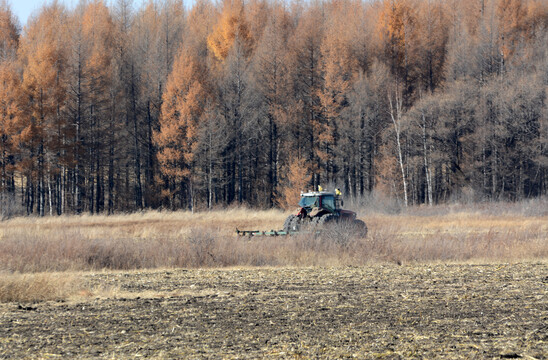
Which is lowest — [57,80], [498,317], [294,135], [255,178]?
[498,317]

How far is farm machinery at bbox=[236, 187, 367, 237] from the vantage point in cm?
2067

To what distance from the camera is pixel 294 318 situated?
10.1 m

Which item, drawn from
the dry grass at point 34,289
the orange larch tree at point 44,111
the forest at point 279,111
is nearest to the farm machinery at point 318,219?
the dry grass at point 34,289

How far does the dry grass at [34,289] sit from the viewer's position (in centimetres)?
1258

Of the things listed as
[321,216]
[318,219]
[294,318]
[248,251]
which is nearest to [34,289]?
[294,318]

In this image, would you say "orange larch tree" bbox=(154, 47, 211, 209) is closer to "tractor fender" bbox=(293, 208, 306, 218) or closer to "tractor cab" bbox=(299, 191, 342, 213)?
"tractor cab" bbox=(299, 191, 342, 213)

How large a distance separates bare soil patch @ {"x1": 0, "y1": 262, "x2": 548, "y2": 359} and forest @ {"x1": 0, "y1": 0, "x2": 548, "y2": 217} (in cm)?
2997

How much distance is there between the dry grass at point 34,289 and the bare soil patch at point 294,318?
1.82ft

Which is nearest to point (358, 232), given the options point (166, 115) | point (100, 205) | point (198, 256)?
point (198, 256)

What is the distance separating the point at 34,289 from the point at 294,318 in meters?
5.70

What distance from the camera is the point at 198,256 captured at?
1869 cm

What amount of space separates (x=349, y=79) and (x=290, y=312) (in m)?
41.2

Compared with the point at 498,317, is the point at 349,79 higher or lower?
higher

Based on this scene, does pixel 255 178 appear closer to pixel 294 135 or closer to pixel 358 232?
pixel 294 135
